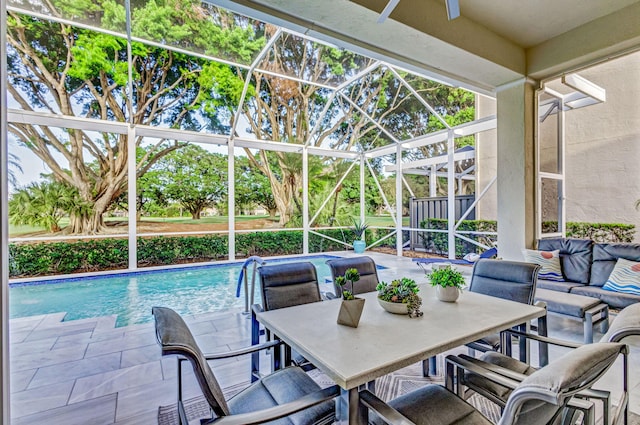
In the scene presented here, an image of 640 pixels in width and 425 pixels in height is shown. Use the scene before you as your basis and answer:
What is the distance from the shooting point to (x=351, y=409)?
1.26 meters

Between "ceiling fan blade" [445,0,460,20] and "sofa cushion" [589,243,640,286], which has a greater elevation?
"ceiling fan blade" [445,0,460,20]

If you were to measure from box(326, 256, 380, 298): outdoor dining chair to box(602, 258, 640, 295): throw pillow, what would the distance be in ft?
8.94

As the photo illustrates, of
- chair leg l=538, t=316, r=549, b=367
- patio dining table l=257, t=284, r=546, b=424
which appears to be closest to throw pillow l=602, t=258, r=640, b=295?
chair leg l=538, t=316, r=549, b=367

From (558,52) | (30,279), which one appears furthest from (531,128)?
(30,279)

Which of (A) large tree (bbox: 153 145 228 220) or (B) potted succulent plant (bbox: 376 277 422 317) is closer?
(B) potted succulent plant (bbox: 376 277 422 317)

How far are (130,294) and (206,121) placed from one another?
639 cm

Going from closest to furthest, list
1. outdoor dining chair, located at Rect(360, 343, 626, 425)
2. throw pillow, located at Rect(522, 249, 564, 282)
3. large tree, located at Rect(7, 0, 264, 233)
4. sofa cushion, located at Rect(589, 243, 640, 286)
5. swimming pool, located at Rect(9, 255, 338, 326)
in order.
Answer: outdoor dining chair, located at Rect(360, 343, 626, 425), sofa cushion, located at Rect(589, 243, 640, 286), throw pillow, located at Rect(522, 249, 564, 282), swimming pool, located at Rect(9, 255, 338, 326), large tree, located at Rect(7, 0, 264, 233)

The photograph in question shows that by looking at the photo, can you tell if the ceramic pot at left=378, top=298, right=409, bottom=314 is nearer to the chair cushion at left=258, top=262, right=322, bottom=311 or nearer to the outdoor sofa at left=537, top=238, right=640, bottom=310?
the chair cushion at left=258, top=262, right=322, bottom=311

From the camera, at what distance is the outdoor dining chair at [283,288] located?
235cm

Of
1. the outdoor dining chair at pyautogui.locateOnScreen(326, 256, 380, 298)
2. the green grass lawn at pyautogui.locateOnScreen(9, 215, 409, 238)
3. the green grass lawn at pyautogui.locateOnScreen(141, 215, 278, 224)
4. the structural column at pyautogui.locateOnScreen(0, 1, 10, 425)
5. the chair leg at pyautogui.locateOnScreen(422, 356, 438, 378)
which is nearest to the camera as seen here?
the structural column at pyautogui.locateOnScreen(0, 1, 10, 425)

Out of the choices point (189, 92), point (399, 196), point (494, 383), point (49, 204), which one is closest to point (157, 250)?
point (49, 204)

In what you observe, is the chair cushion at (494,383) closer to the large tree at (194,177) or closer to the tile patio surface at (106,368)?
the tile patio surface at (106,368)

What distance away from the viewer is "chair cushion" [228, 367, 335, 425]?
143cm

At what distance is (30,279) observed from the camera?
21.4 feet
